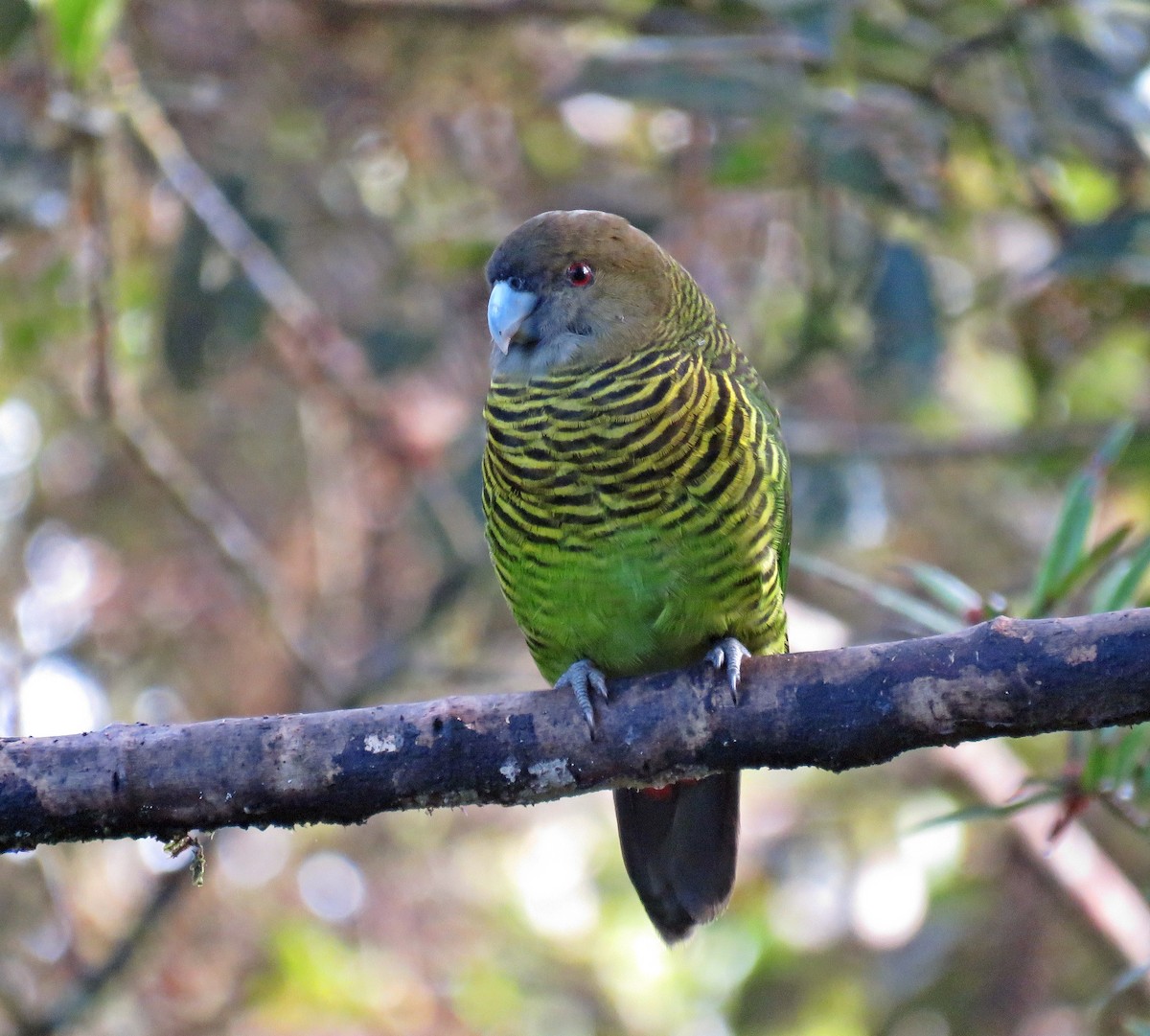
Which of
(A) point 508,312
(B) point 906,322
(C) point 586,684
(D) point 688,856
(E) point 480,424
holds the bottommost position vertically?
(E) point 480,424

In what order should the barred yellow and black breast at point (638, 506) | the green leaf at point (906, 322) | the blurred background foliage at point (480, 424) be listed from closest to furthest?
the barred yellow and black breast at point (638, 506) < the blurred background foliage at point (480, 424) < the green leaf at point (906, 322)

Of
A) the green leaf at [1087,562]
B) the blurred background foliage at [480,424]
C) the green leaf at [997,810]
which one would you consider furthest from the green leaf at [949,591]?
the blurred background foliage at [480,424]

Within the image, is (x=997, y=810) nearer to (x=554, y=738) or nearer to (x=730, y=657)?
(x=730, y=657)

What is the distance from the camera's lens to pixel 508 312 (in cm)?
327

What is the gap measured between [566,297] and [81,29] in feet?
5.49

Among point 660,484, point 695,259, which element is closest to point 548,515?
point 660,484

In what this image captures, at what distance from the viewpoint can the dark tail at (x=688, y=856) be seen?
3332mm

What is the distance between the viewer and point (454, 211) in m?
6.06

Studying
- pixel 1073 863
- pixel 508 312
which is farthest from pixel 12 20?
pixel 1073 863

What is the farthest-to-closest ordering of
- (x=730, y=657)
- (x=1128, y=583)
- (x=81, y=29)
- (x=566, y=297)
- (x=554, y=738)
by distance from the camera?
(x=81, y=29)
(x=566, y=297)
(x=1128, y=583)
(x=730, y=657)
(x=554, y=738)

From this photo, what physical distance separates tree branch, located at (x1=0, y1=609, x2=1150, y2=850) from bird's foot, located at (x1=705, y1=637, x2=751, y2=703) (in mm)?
25

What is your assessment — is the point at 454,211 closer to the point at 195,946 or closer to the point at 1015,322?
the point at 1015,322

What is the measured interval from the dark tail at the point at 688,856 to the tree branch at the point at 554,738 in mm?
728

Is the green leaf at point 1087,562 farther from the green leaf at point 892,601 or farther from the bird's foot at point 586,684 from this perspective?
the bird's foot at point 586,684
